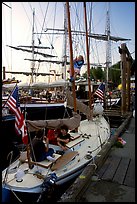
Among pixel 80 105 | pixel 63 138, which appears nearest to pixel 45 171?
pixel 63 138

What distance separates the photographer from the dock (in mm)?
3500

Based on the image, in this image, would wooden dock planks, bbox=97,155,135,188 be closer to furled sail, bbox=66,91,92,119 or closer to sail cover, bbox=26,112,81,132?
sail cover, bbox=26,112,81,132

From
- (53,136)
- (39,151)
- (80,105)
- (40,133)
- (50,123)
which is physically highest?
(80,105)

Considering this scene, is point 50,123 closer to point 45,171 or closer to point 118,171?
point 45,171

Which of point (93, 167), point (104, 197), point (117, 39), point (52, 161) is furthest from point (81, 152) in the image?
point (117, 39)

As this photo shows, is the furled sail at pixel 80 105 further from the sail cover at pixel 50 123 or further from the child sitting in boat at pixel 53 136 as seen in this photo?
the child sitting in boat at pixel 53 136

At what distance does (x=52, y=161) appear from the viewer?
17.4 feet

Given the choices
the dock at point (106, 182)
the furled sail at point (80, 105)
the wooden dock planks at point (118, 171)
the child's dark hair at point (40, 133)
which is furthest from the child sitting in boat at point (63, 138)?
the furled sail at point (80, 105)

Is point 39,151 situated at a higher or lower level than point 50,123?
lower

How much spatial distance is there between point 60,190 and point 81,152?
146 centimetres

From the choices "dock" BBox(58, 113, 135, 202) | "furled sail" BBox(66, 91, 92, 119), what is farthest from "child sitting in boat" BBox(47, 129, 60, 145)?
"furled sail" BBox(66, 91, 92, 119)

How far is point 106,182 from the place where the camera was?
4.14 metres

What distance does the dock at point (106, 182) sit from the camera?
3.50m

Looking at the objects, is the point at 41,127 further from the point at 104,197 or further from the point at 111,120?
the point at 111,120
